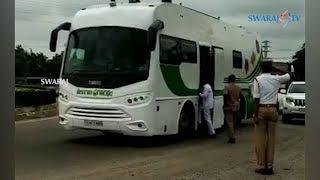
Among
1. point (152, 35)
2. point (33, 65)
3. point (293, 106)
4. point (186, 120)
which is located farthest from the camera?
point (33, 65)

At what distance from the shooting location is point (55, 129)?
1725cm

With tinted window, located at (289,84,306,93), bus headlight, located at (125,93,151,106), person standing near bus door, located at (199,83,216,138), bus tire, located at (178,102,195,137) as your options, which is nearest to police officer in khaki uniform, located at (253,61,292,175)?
bus headlight, located at (125,93,151,106)

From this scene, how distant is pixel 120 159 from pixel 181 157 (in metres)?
1.23

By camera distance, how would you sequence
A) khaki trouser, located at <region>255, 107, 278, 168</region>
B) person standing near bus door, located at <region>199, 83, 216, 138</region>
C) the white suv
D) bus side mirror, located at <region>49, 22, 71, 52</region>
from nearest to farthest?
khaki trouser, located at <region>255, 107, 278, 168</region>, bus side mirror, located at <region>49, 22, 71, 52</region>, person standing near bus door, located at <region>199, 83, 216, 138</region>, the white suv

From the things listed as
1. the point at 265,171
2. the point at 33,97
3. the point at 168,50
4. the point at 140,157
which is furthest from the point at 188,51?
the point at 33,97

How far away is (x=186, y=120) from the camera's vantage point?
46.0 feet

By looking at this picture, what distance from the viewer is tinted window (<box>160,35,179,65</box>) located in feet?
41.7

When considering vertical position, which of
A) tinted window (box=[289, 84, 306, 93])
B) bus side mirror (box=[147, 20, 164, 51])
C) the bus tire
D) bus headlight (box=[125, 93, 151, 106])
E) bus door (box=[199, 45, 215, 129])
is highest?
bus side mirror (box=[147, 20, 164, 51])

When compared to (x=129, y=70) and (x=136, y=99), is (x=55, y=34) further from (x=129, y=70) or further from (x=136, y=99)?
(x=136, y=99)

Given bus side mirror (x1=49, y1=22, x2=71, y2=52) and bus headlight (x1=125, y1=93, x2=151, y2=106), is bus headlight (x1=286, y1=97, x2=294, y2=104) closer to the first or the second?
bus headlight (x1=125, y1=93, x2=151, y2=106)

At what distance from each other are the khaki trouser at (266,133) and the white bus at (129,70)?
3505 mm

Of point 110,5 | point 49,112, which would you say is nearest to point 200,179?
point 110,5

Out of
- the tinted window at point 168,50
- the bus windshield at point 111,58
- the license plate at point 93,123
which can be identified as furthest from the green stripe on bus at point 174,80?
the license plate at point 93,123

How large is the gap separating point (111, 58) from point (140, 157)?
7.68ft
